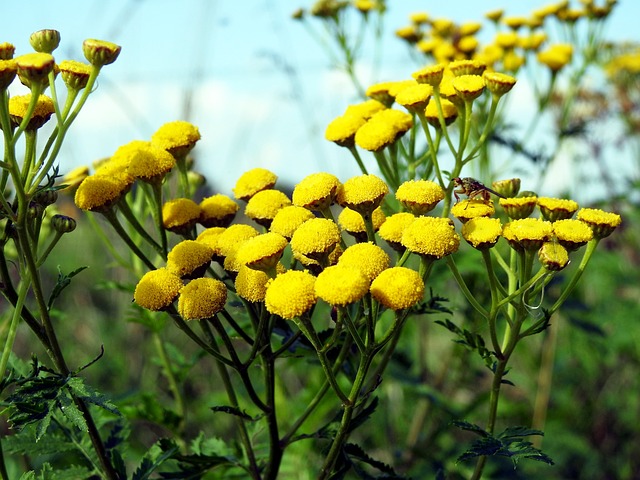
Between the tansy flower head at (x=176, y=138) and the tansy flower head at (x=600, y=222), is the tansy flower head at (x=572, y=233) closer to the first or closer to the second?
the tansy flower head at (x=600, y=222)

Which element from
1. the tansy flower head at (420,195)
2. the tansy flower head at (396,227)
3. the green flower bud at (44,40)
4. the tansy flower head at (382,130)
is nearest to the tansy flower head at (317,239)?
the tansy flower head at (396,227)

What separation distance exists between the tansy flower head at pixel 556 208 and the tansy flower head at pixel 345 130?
0.66m

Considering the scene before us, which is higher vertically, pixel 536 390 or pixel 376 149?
pixel 376 149

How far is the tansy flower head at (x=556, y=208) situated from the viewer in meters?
2.14

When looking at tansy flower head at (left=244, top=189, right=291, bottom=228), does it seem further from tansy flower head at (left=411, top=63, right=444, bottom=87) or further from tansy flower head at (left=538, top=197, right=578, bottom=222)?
tansy flower head at (left=538, top=197, right=578, bottom=222)

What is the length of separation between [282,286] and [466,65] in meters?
1.16

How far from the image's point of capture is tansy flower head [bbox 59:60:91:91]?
196 centimetres

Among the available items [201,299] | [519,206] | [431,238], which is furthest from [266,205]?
[519,206]

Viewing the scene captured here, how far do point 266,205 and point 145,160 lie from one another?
→ 0.39 metres

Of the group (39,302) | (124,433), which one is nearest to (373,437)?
(124,433)

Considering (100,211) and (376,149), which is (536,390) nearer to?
(376,149)

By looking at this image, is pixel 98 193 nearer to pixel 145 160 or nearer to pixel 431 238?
pixel 145 160

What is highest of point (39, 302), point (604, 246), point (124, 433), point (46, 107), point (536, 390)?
point (46, 107)

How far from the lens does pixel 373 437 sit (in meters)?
5.34
